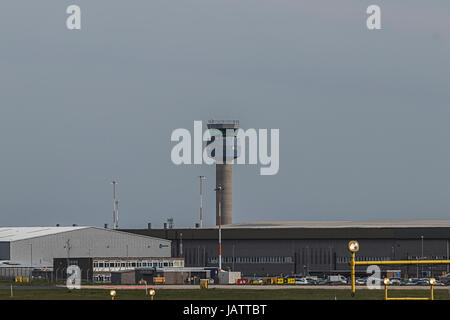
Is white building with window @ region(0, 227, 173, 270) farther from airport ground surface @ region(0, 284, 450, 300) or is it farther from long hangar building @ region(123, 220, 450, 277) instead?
airport ground surface @ region(0, 284, 450, 300)

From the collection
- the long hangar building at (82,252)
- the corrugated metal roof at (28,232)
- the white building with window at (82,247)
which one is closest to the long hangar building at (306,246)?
the long hangar building at (82,252)

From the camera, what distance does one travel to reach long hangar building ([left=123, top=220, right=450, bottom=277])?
582 ft

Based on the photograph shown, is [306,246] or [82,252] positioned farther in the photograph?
[306,246]

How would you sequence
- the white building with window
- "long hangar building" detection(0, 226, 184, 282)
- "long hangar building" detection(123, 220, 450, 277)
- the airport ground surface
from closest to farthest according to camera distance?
the airport ground surface, "long hangar building" detection(0, 226, 184, 282), the white building with window, "long hangar building" detection(123, 220, 450, 277)

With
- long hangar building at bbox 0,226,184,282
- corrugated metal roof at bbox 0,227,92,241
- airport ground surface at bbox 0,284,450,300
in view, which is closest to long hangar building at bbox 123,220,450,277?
long hangar building at bbox 0,226,184,282

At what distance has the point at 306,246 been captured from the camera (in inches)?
7165

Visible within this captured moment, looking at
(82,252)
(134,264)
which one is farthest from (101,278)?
(82,252)

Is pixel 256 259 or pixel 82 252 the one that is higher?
pixel 82 252

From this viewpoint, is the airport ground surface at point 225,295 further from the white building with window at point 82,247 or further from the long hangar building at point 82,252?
the white building with window at point 82,247

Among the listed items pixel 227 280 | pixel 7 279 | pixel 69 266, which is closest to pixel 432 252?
pixel 227 280

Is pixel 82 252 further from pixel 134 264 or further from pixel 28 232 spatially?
pixel 28 232

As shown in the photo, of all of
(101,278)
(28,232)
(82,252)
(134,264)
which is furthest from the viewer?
(28,232)

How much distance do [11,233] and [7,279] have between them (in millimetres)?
49148
